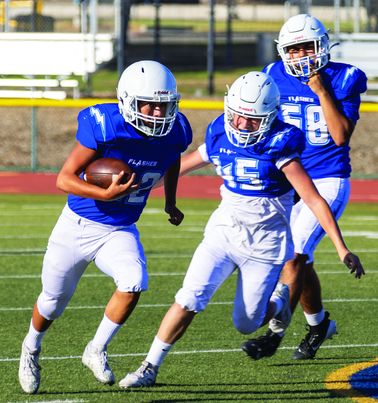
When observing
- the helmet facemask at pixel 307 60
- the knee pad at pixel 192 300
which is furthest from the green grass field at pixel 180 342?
the helmet facemask at pixel 307 60

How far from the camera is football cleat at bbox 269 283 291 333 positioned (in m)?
5.73

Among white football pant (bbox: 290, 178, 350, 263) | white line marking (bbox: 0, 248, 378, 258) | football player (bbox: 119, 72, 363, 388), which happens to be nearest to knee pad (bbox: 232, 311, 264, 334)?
football player (bbox: 119, 72, 363, 388)

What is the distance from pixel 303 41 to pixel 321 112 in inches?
17.1

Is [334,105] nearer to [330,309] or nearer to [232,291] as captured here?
[330,309]

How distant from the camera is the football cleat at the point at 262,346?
18.4 ft

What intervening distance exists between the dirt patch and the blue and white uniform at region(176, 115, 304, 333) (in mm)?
13173

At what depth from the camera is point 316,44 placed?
245 inches

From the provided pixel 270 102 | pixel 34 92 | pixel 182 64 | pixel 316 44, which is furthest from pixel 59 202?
pixel 182 64

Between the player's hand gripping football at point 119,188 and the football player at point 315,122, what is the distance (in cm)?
140

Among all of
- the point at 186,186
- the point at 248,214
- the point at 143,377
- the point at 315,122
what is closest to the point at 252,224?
the point at 248,214

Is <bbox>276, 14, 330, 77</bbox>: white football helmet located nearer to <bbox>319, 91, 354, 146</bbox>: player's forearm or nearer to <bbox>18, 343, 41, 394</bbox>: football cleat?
<bbox>319, 91, 354, 146</bbox>: player's forearm

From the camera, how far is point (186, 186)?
50.3ft

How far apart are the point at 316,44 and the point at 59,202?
8.12 m

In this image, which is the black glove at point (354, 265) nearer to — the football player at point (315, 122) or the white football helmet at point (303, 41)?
the football player at point (315, 122)
